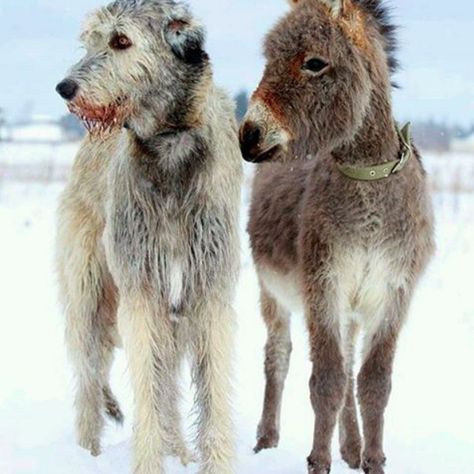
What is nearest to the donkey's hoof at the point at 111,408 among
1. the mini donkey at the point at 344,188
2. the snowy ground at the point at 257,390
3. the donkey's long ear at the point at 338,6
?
the snowy ground at the point at 257,390

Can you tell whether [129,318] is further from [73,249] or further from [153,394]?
[73,249]

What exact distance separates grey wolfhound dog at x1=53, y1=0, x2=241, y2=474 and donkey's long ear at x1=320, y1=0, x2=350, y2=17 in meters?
0.64

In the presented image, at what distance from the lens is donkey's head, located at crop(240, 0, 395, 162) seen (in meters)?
4.79

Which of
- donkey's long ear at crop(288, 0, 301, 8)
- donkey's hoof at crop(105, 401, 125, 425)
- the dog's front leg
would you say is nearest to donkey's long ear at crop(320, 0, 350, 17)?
donkey's long ear at crop(288, 0, 301, 8)

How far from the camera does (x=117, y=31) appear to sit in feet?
15.6

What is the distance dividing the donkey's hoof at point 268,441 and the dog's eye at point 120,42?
9.13 feet

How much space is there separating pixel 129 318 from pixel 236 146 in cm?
99

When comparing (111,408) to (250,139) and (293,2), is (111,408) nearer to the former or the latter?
(250,139)

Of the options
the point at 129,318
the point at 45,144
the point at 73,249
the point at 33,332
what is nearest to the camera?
the point at 129,318

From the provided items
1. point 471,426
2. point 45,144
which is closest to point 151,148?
point 471,426

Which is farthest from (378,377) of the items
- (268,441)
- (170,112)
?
(170,112)

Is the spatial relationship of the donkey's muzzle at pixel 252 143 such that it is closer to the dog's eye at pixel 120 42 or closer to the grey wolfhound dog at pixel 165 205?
the grey wolfhound dog at pixel 165 205

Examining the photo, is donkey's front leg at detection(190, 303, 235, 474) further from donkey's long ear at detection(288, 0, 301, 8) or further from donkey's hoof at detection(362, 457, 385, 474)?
donkey's long ear at detection(288, 0, 301, 8)

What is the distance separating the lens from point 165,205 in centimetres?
500
